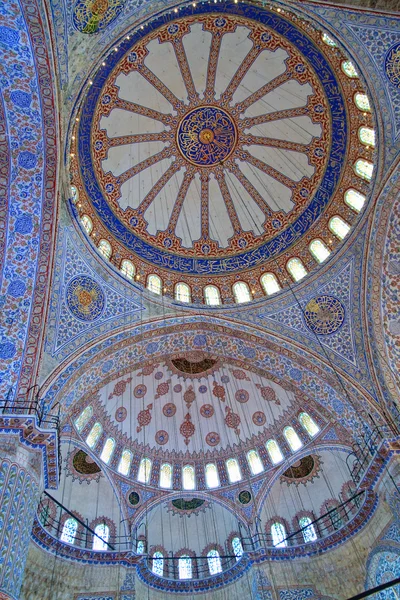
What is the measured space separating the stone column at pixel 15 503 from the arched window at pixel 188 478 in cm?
556

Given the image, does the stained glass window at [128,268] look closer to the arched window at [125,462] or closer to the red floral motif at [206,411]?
the red floral motif at [206,411]

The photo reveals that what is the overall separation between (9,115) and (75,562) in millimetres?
9492

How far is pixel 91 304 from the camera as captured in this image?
31.1ft

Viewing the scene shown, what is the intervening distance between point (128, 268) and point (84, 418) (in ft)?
13.0

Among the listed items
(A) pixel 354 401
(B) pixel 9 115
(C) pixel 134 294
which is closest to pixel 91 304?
(C) pixel 134 294

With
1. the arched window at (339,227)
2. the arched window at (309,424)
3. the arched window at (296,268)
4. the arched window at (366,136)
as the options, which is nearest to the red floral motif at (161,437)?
the arched window at (309,424)

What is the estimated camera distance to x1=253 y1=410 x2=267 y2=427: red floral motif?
471 inches

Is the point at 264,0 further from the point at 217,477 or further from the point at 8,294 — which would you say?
the point at 217,477

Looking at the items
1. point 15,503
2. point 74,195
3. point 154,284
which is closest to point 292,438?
point 154,284

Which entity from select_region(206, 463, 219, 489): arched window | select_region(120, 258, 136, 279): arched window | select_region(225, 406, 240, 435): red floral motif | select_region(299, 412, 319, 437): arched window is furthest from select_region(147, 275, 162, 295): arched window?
select_region(206, 463, 219, 489): arched window

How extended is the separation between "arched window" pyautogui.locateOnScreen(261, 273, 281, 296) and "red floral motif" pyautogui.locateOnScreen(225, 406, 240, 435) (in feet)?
12.2

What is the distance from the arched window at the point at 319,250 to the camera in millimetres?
10430

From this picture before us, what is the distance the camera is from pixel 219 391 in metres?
12.1

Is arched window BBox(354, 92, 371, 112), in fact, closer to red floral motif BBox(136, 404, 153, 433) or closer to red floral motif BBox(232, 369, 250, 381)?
red floral motif BBox(232, 369, 250, 381)
